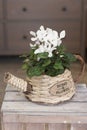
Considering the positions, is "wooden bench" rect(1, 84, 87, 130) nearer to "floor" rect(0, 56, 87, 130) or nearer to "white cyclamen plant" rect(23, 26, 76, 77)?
"white cyclamen plant" rect(23, 26, 76, 77)

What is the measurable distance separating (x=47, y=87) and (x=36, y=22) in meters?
1.60

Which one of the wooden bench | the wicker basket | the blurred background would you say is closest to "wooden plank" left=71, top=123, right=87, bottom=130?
the wooden bench

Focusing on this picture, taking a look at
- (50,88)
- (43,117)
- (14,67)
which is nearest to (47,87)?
(50,88)

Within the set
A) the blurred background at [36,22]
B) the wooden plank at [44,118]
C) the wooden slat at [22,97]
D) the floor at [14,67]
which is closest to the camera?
the wooden plank at [44,118]

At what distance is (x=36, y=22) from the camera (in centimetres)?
281

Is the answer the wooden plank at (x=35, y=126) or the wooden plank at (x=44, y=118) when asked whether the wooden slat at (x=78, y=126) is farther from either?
the wooden plank at (x=35, y=126)

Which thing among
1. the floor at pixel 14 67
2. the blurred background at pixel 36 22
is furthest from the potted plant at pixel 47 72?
the blurred background at pixel 36 22

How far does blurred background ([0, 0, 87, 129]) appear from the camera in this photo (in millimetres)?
2748

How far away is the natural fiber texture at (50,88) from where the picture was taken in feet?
4.23

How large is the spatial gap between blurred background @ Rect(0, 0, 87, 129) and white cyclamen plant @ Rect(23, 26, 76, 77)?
53.2 inches

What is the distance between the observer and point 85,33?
2814 millimetres

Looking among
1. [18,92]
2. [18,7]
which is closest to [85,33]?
[18,7]

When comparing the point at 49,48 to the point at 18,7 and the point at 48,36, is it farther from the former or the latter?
the point at 18,7

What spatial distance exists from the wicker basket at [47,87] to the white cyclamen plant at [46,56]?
27 millimetres
